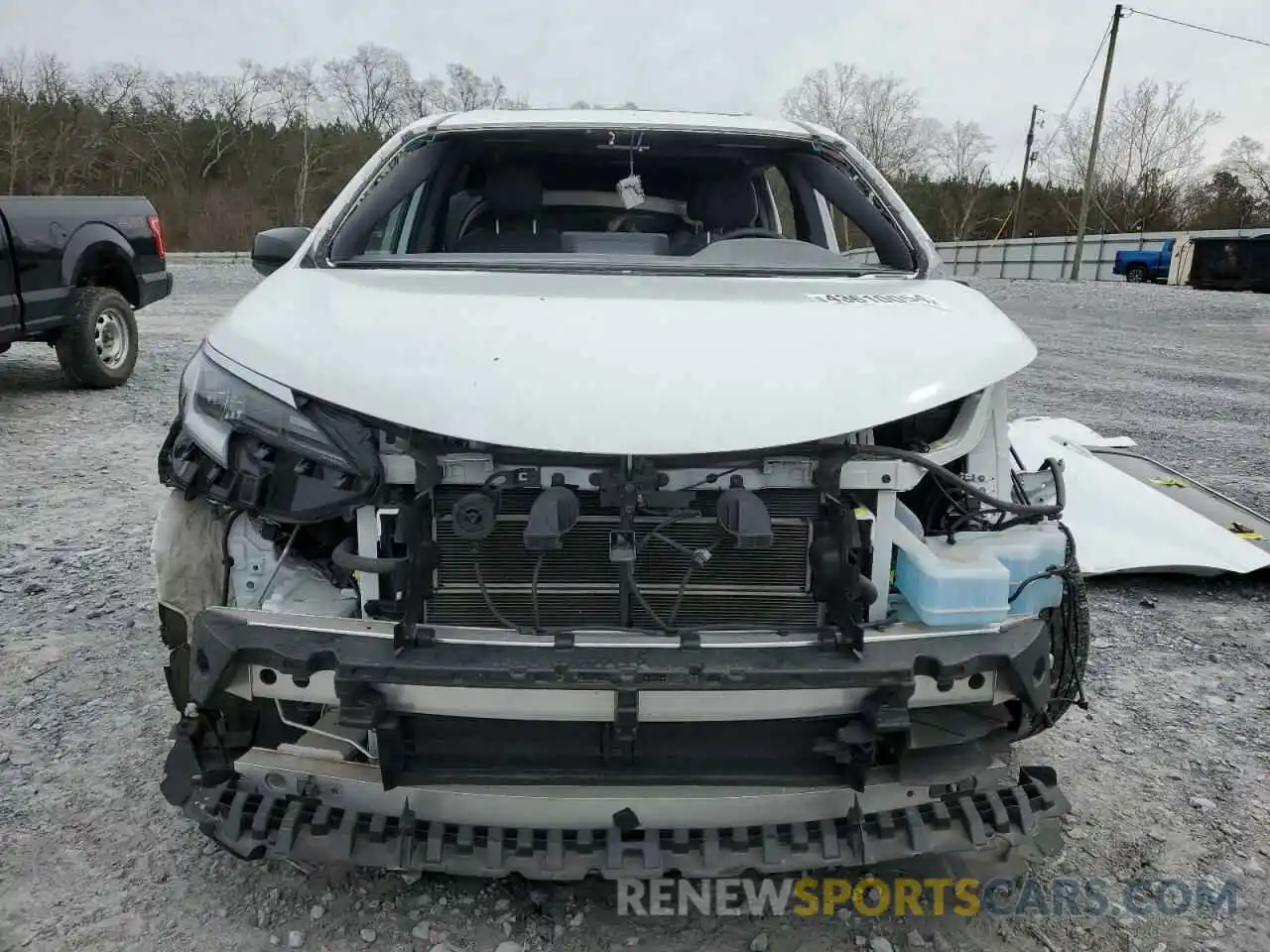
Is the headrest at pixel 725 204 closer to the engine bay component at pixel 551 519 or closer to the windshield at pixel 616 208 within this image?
the windshield at pixel 616 208

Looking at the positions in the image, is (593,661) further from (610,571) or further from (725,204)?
(725,204)

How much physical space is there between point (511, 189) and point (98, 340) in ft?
19.4

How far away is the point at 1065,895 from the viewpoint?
2.33m

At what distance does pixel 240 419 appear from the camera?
6.93ft

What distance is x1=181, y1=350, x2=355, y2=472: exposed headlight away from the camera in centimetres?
203

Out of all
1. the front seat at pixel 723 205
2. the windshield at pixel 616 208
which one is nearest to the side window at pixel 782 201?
the windshield at pixel 616 208

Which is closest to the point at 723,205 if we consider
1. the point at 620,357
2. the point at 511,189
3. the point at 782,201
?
the point at 782,201

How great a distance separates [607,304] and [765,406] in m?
0.59

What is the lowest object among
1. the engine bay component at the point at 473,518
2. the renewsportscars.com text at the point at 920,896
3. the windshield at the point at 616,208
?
the renewsportscars.com text at the point at 920,896

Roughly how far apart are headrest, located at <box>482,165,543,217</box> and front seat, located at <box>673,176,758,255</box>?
0.67 meters

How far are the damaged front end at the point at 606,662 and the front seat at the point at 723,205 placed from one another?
208cm

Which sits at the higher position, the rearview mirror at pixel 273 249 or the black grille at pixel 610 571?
the rearview mirror at pixel 273 249

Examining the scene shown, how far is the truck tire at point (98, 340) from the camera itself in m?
7.76

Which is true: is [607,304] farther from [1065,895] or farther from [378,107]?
[378,107]
